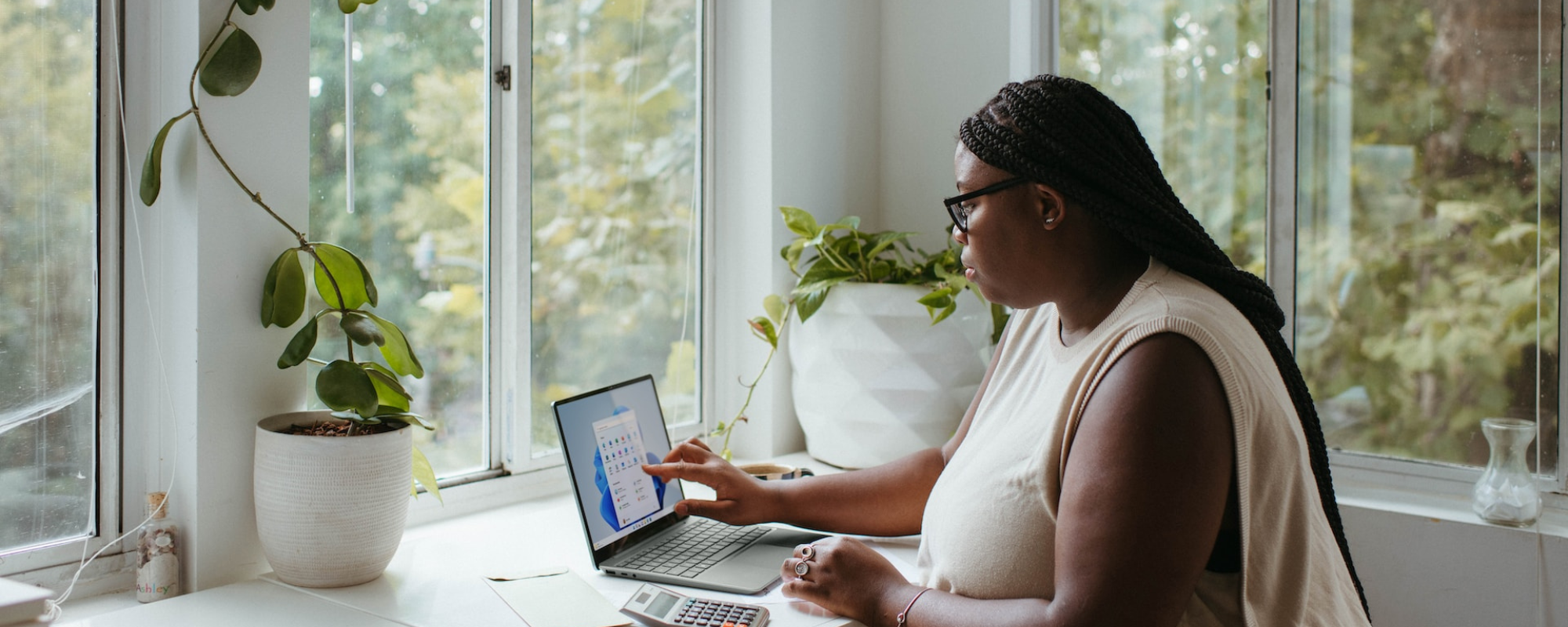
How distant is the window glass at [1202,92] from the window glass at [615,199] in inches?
34.8

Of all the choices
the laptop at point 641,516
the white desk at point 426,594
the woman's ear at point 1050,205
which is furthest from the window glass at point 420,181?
the woman's ear at point 1050,205

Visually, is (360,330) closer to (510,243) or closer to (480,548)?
(480,548)

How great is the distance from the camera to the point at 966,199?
1.19 meters

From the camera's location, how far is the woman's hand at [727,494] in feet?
5.15

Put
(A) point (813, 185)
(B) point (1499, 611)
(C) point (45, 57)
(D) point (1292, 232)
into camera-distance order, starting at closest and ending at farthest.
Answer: (C) point (45, 57) → (B) point (1499, 611) → (D) point (1292, 232) → (A) point (813, 185)

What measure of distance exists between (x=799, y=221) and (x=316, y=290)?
3.10 ft

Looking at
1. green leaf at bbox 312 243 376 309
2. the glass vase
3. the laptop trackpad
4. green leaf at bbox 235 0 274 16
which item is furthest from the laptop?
the glass vase

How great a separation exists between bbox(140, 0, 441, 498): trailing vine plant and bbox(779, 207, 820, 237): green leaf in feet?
2.86

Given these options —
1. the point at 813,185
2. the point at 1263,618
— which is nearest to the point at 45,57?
the point at 813,185

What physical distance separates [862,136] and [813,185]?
8.7 inches

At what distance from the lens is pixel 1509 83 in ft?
5.50

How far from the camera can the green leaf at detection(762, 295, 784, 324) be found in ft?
7.01

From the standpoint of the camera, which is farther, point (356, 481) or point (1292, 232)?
point (1292, 232)

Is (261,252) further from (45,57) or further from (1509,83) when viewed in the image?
(1509,83)
